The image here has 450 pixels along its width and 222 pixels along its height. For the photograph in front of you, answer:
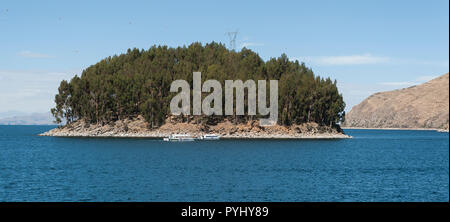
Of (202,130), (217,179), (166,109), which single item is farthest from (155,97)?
(217,179)

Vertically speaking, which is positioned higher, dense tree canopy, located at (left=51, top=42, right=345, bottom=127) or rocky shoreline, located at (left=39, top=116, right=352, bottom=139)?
dense tree canopy, located at (left=51, top=42, right=345, bottom=127)

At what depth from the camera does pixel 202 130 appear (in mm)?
182250

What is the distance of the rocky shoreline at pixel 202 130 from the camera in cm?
17850

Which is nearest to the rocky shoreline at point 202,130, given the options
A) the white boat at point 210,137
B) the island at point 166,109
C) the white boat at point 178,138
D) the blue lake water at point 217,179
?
the island at point 166,109

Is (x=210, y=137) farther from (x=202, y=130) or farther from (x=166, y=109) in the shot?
(x=166, y=109)

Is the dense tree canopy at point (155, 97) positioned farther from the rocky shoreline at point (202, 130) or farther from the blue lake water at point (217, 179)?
the blue lake water at point (217, 179)

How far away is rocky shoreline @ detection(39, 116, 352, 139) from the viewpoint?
178 metres

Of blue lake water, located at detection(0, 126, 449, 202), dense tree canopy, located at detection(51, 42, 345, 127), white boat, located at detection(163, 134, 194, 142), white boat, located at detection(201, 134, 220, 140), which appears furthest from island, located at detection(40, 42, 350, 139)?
blue lake water, located at detection(0, 126, 449, 202)

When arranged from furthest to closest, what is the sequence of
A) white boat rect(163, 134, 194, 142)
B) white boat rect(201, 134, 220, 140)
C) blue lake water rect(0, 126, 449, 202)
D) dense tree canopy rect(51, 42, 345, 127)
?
dense tree canopy rect(51, 42, 345, 127), white boat rect(201, 134, 220, 140), white boat rect(163, 134, 194, 142), blue lake water rect(0, 126, 449, 202)

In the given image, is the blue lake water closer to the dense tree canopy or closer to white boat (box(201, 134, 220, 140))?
white boat (box(201, 134, 220, 140))

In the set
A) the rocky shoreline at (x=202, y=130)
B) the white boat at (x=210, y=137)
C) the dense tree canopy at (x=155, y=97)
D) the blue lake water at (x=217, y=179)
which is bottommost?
the blue lake water at (x=217, y=179)

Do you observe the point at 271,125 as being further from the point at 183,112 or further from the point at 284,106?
the point at 183,112

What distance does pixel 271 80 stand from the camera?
608ft
